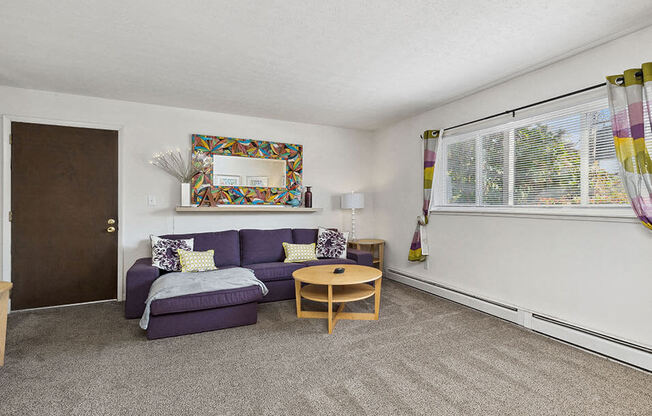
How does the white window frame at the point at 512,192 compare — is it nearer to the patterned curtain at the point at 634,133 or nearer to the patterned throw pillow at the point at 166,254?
the patterned curtain at the point at 634,133

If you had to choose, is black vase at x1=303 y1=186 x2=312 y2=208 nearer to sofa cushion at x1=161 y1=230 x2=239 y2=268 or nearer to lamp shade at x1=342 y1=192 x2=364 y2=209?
lamp shade at x1=342 y1=192 x2=364 y2=209

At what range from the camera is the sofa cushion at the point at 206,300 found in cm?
266

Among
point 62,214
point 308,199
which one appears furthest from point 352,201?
point 62,214

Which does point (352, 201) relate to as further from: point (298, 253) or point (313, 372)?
point (313, 372)

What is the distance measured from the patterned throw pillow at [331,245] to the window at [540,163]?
1497 millimetres

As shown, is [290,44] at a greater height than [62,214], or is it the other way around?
[290,44]

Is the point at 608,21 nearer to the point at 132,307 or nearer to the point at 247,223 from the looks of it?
the point at 247,223

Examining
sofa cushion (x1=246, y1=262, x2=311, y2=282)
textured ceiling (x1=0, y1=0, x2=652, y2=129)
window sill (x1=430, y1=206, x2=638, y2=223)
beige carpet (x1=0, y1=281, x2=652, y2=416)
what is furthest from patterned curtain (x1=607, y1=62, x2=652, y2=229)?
sofa cushion (x1=246, y1=262, x2=311, y2=282)

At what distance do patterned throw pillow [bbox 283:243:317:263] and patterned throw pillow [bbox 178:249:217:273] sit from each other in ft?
3.18

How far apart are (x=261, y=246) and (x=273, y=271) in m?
0.57

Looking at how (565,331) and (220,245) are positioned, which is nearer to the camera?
(565,331)

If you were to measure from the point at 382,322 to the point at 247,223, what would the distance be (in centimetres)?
240

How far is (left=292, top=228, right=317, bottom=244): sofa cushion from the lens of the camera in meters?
4.55

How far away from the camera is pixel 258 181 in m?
4.54
